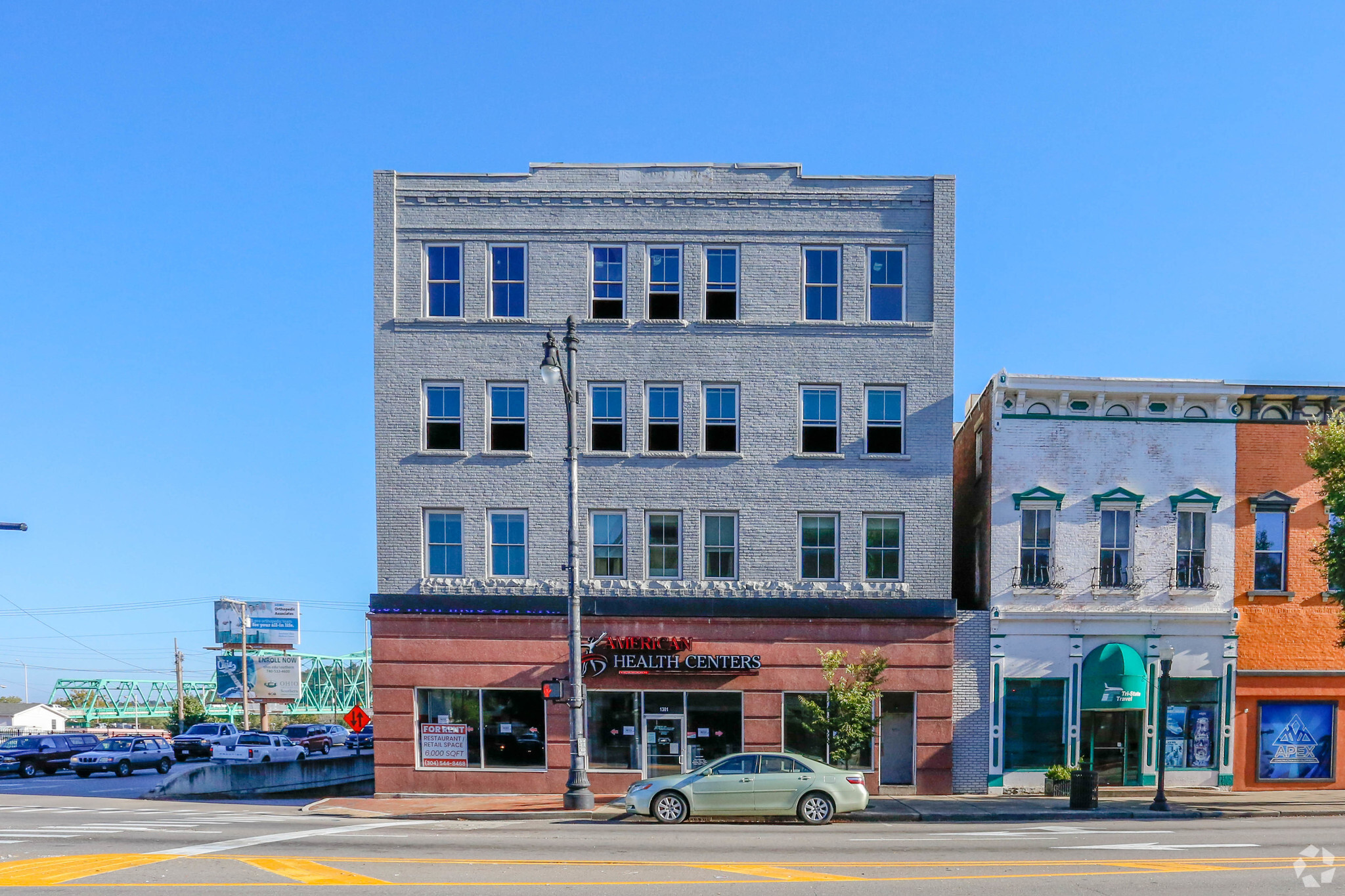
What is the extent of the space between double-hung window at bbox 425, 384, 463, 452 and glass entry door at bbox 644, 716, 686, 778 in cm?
829

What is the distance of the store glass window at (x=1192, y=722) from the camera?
26.0m

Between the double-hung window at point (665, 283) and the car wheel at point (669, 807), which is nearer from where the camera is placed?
the car wheel at point (669, 807)

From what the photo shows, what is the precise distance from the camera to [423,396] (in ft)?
86.7

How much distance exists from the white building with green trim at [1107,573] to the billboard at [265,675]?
5823cm

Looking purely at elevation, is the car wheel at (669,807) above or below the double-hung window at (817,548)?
below

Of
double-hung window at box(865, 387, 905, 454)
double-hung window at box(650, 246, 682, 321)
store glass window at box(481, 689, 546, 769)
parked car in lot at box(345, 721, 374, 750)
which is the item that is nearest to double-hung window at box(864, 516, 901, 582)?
double-hung window at box(865, 387, 905, 454)

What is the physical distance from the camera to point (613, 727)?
25797 millimetres

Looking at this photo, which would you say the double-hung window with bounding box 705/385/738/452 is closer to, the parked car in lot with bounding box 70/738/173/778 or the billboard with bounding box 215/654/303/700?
the parked car in lot with bounding box 70/738/173/778

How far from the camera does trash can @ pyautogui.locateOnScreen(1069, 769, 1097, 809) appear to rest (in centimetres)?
2266

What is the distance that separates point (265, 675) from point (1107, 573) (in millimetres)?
62243

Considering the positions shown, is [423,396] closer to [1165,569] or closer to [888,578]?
[888,578]

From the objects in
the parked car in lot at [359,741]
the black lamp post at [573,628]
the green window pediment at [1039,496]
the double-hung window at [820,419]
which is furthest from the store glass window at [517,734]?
the parked car in lot at [359,741]

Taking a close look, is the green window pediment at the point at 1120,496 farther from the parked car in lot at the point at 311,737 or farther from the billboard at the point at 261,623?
the billboard at the point at 261,623

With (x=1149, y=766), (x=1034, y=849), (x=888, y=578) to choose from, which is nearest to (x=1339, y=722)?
(x=1149, y=766)
